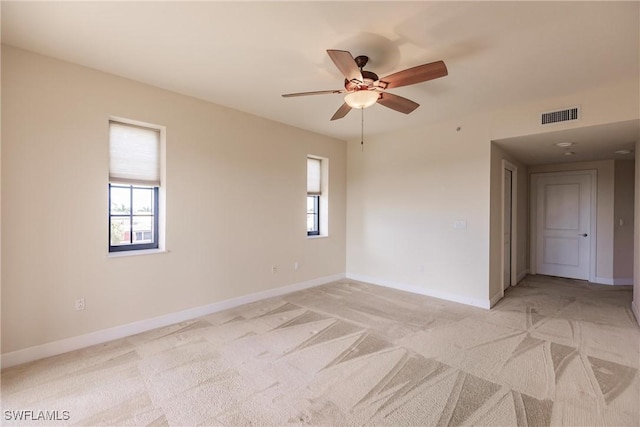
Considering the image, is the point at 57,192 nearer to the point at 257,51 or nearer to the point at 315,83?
the point at 257,51

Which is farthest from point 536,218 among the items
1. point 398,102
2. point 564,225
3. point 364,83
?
point 364,83

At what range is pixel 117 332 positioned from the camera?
3088 mm

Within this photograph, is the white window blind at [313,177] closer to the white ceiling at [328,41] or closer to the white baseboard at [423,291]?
the white baseboard at [423,291]

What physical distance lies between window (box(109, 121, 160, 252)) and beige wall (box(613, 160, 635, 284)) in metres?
7.54

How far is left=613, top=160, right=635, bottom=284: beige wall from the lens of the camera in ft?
17.4

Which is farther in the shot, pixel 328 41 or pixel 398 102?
pixel 398 102

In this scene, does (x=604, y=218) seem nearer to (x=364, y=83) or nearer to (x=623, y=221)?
(x=623, y=221)

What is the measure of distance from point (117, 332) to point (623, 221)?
7999 millimetres

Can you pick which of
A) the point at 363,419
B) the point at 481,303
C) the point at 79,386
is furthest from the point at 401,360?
the point at 79,386

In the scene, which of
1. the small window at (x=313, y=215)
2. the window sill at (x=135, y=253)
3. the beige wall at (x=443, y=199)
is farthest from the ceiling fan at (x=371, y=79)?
the small window at (x=313, y=215)

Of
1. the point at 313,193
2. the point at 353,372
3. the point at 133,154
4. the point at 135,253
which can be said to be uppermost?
the point at 133,154

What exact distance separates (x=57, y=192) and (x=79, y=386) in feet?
5.60

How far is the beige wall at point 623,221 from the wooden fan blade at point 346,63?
5876 mm

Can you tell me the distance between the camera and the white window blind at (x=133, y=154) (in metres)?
3.16
